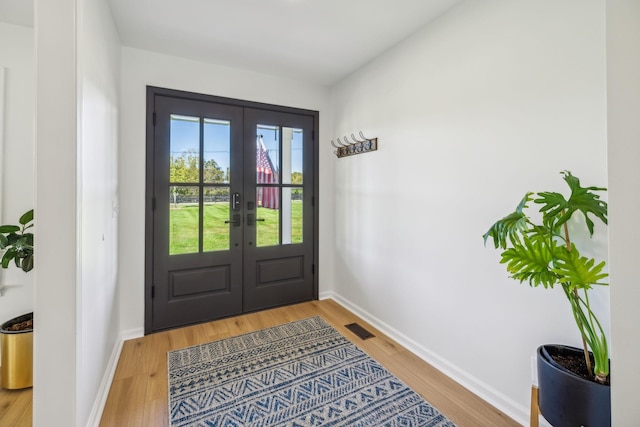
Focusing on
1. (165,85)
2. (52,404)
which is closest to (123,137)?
(165,85)

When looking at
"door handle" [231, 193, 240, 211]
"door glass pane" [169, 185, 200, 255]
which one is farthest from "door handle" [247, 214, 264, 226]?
"door glass pane" [169, 185, 200, 255]

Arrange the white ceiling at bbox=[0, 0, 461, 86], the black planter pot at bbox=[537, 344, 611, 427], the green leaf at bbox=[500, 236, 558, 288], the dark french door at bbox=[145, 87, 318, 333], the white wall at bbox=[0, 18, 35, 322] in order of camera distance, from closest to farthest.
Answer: the black planter pot at bbox=[537, 344, 611, 427], the green leaf at bbox=[500, 236, 558, 288], the white ceiling at bbox=[0, 0, 461, 86], the white wall at bbox=[0, 18, 35, 322], the dark french door at bbox=[145, 87, 318, 333]

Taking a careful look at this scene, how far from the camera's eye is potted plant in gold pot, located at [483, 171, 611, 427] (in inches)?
42.1

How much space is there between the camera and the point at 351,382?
1.91 metres

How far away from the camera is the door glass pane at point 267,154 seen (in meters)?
3.02

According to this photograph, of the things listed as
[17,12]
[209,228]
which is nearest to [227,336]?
[209,228]

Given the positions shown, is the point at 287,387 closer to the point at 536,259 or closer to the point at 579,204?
the point at 536,259

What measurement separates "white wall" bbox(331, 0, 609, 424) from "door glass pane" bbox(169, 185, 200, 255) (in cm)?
175

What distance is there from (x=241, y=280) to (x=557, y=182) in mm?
2743

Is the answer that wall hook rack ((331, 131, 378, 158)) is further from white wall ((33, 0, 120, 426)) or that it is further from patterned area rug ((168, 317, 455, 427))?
white wall ((33, 0, 120, 426))

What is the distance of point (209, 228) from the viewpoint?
281cm

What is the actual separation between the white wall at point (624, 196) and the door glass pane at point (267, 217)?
2.68 meters

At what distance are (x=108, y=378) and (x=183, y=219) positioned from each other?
136 centimetres

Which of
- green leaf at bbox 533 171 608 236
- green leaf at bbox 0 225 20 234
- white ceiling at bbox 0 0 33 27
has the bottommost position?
green leaf at bbox 0 225 20 234
